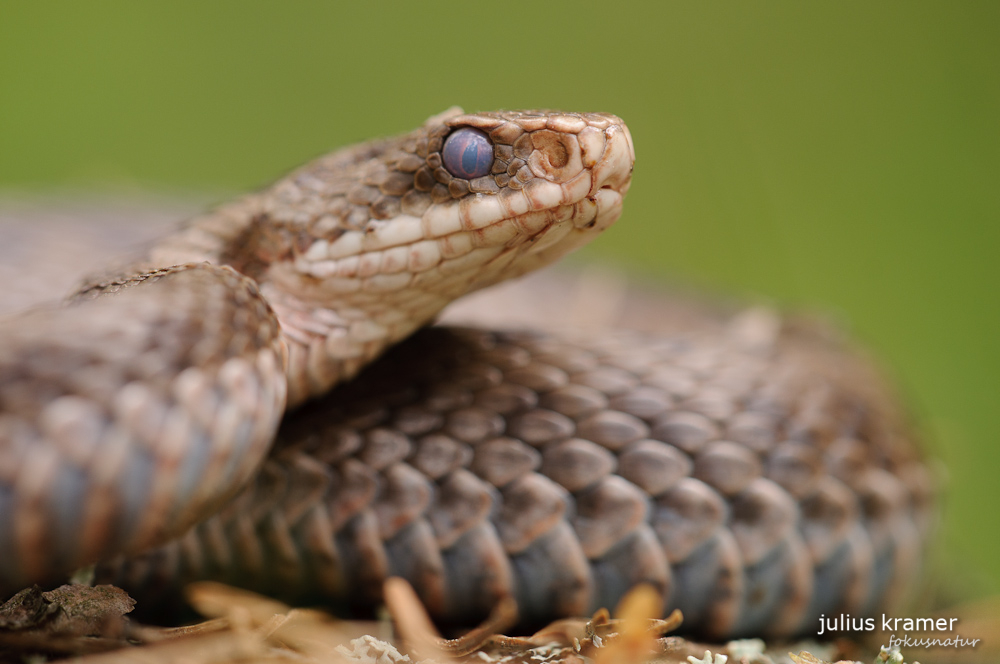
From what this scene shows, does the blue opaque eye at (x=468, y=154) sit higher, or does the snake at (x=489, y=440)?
the blue opaque eye at (x=468, y=154)

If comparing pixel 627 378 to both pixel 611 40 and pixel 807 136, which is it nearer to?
pixel 807 136

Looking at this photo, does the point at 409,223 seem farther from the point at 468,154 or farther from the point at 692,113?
the point at 692,113

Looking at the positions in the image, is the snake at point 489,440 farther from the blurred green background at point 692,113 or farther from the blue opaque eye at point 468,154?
the blurred green background at point 692,113

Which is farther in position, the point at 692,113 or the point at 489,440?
the point at 692,113

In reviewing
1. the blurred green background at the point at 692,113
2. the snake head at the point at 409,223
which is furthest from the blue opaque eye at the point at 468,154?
the blurred green background at the point at 692,113

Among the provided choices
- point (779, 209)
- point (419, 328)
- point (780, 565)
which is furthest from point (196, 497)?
point (779, 209)

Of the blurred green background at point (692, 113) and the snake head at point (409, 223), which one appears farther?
the blurred green background at point (692, 113)

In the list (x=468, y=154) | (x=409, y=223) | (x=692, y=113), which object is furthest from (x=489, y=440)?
Result: (x=692, y=113)
